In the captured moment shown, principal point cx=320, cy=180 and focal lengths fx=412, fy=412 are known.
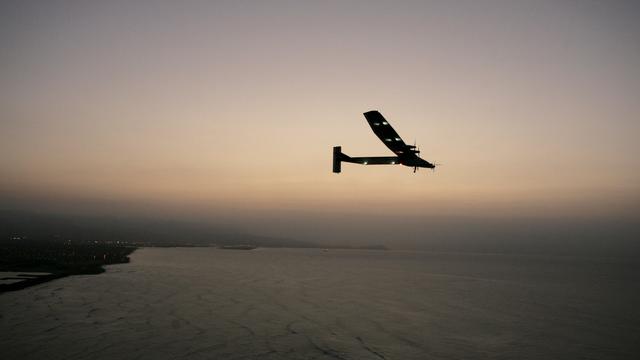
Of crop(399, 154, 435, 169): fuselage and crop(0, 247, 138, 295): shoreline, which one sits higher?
crop(399, 154, 435, 169): fuselage

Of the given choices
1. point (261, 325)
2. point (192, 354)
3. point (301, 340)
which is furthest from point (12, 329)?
point (301, 340)

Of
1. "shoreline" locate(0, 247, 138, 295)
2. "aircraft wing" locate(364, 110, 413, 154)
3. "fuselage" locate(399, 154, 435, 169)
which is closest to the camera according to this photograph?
"aircraft wing" locate(364, 110, 413, 154)

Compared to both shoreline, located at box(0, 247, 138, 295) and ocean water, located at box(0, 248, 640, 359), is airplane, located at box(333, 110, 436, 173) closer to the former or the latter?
ocean water, located at box(0, 248, 640, 359)

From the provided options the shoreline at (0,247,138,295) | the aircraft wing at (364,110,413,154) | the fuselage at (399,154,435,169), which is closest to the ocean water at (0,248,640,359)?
the shoreline at (0,247,138,295)

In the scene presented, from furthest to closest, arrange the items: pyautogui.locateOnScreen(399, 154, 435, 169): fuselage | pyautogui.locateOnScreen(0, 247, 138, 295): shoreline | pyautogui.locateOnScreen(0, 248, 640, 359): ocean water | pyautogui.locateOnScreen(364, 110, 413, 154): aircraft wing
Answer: pyautogui.locateOnScreen(0, 247, 138, 295): shoreline, pyautogui.locateOnScreen(0, 248, 640, 359): ocean water, pyautogui.locateOnScreen(399, 154, 435, 169): fuselage, pyautogui.locateOnScreen(364, 110, 413, 154): aircraft wing

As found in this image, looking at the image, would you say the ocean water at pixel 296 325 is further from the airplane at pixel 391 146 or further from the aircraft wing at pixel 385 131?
the aircraft wing at pixel 385 131

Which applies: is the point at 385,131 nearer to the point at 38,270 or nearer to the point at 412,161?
the point at 412,161

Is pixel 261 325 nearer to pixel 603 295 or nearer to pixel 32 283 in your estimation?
pixel 32 283

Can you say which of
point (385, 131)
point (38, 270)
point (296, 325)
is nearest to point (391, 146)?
point (385, 131)

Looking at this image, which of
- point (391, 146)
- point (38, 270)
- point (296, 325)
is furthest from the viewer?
point (38, 270)
